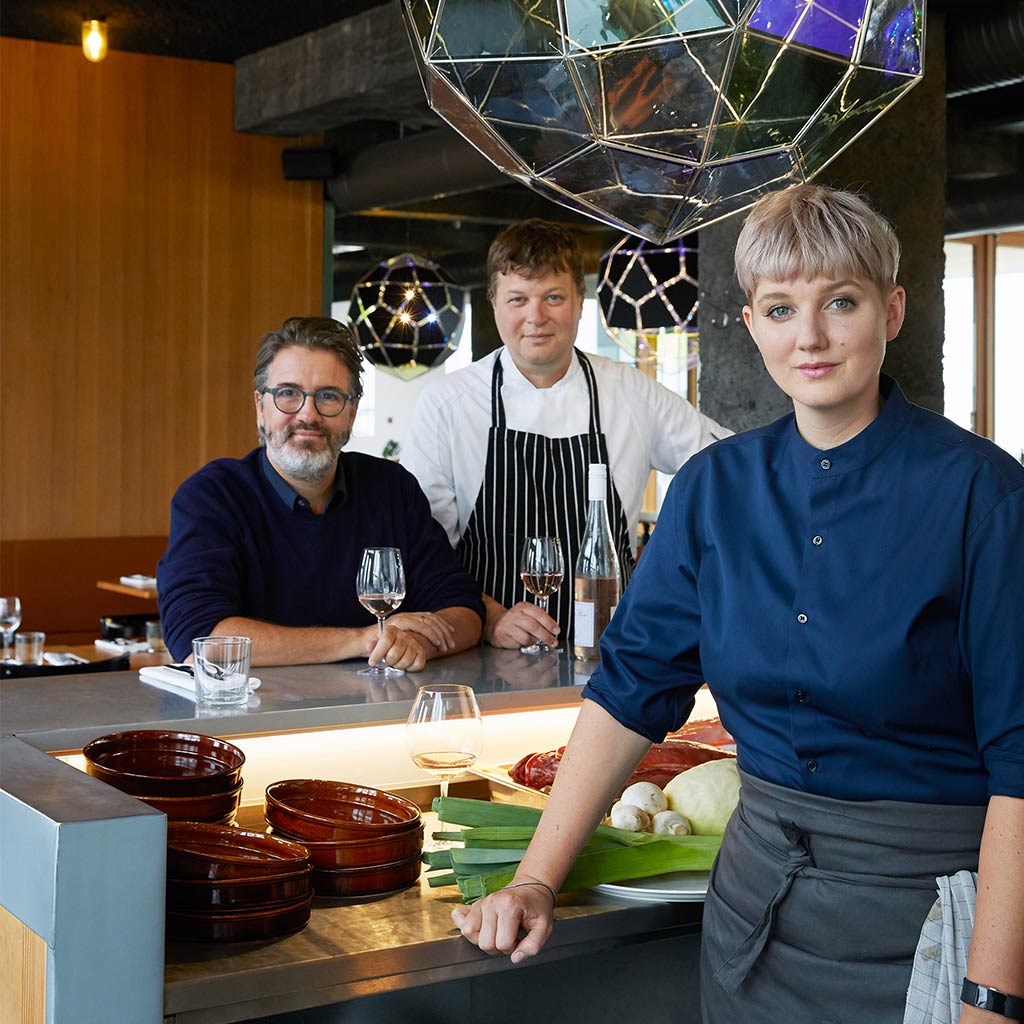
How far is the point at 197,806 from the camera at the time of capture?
1715 mm

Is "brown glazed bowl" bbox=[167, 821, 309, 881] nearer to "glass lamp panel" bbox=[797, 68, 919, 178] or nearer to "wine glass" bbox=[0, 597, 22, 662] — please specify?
"glass lamp panel" bbox=[797, 68, 919, 178]

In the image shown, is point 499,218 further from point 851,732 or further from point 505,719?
point 851,732

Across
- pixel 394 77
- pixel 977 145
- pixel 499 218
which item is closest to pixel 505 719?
pixel 394 77

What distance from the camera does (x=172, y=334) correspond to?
7.91 metres

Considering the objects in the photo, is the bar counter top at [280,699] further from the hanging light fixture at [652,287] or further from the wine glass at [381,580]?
the hanging light fixture at [652,287]

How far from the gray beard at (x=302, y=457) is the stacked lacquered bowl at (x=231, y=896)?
1334 millimetres

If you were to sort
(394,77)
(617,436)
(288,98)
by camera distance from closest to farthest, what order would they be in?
(617,436)
(394,77)
(288,98)

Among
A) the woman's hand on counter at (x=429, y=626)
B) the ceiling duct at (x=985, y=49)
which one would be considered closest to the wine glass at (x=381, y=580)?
the woman's hand on counter at (x=429, y=626)

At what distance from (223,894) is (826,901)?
669 mm

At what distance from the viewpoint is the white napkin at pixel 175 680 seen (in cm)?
214

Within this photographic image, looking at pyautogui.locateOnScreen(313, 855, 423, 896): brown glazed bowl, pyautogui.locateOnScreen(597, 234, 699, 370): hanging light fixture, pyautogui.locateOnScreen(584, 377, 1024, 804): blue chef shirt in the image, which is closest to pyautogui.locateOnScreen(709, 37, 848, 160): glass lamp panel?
pyautogui.locateOnScreen(584, 377, 1024, 804): blue chef shirt

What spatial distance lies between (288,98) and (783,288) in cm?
642

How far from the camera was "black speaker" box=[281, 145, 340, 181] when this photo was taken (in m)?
8.10

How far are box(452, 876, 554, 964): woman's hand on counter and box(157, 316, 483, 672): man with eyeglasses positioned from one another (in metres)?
1.03
